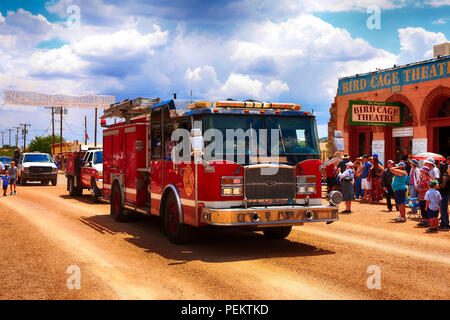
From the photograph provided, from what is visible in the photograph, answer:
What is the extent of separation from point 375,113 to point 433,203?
40.8 feet

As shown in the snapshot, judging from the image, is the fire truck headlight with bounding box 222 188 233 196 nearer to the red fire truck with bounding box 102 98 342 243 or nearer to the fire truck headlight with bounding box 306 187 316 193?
the red fire truck with bounding box 102 98 342 243

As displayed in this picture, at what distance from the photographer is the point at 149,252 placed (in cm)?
953

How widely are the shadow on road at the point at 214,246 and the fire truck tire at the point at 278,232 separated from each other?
0.15m

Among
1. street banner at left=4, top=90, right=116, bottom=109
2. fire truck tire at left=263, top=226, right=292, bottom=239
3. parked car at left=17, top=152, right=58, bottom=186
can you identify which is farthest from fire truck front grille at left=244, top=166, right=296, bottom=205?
street banner at left=4, top=90, right=116, bottom=109

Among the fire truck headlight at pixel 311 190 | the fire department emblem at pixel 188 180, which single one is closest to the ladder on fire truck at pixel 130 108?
the fire department emblem at pixel 188 180

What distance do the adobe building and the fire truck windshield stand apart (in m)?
10.7

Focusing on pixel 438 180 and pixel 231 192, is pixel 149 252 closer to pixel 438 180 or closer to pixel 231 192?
pixel 231 192

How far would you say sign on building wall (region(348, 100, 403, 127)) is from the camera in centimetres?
2328

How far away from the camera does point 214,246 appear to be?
10.2 meters

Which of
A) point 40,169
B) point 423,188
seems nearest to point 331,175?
point 423,188

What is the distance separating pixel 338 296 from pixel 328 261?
2.31 meters

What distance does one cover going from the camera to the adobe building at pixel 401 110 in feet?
72.8
